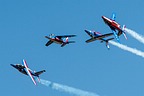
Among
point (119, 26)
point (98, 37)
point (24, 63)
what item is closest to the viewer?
point (119, 26)

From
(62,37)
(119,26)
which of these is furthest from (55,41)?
(119,26)

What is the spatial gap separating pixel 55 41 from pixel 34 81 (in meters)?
17.2

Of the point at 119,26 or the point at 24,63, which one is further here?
the point at 24,63

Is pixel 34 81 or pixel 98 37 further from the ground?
pixel 98 37

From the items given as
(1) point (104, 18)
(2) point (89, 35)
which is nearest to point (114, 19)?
(1) point (104, 18)

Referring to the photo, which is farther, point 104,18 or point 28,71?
point 28,71

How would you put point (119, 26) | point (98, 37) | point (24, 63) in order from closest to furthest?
point (119, 26) < point (98, 37) < point (24, 63)

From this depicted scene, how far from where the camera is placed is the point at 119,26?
17112 centimetres

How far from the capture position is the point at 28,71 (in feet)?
627

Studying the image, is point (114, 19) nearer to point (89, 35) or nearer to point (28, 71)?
point (89, 35)

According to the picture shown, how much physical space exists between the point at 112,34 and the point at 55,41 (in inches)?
950

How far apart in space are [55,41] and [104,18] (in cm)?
2522

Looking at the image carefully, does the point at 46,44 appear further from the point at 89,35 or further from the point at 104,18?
the point at 104,18

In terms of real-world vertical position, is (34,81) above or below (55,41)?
below
